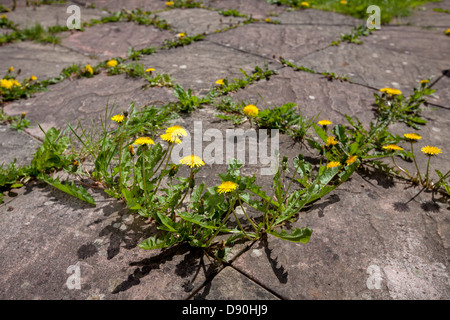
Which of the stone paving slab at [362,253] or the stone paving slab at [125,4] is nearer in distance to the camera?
the stone paving slab at [362,253]

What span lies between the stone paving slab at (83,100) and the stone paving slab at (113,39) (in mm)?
681

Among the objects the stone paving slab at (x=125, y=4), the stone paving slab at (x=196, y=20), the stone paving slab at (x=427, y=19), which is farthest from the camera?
the stone paving slab at (x=125, y=4)

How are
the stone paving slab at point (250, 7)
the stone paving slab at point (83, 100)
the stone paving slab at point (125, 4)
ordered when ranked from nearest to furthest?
the stone paving slab at point (83, 100) < the stone paving slab at point (250, 7) < the stone paving slab at point (125, 4)

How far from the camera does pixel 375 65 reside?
10.0 ft

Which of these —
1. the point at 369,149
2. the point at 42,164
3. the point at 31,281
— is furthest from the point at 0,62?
the point at 369,149

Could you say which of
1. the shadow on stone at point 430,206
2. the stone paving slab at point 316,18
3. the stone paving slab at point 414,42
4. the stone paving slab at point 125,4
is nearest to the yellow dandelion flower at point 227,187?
the shadow on stone at point 430,206

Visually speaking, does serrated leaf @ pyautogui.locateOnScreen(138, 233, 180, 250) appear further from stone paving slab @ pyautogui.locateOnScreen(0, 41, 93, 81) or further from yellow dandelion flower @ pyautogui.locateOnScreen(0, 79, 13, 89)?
stone paving slab @ pyautogui.locateOnScreen(0, 41, 93, 81)

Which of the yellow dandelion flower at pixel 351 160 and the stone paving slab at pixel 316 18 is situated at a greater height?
the stone paving slab at pixel 316 18

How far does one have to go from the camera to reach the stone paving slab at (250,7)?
452 centimetres

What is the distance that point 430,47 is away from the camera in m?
3.56

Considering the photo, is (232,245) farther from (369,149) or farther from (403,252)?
(369,149)

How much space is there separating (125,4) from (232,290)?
477 centimetres

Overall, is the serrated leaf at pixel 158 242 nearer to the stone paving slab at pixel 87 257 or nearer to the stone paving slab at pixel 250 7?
the stone paving slab at pixel 87 257

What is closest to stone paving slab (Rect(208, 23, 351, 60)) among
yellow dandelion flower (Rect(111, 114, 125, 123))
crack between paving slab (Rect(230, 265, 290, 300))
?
yellow dandelion flower (Rect(111, 114, 125, 123))
